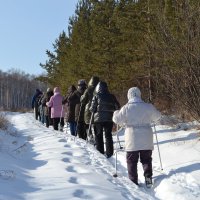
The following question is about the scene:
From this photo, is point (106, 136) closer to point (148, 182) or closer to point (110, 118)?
point (110, 118)

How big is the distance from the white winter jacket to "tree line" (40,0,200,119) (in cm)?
262

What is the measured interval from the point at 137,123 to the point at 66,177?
63.7 inches

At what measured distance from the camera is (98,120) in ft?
33.6

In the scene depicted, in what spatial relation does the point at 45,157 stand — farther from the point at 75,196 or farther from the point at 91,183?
the point at 75,196

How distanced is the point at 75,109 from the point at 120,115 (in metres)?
6.98

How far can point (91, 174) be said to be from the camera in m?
7.50

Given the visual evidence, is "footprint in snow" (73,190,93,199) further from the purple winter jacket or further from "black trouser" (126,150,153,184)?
the purple winter jacket

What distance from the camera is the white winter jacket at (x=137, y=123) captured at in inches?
294

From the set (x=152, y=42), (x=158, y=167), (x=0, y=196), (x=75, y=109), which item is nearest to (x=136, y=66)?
(x=75, y=109)

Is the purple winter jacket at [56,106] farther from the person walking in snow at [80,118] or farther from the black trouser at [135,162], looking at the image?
the black trouser at [135,162]

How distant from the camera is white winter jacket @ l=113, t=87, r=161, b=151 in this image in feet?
24.5

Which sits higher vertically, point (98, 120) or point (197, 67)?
point (197, 67)

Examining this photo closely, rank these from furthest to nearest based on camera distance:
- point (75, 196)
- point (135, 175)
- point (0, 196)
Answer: point (135, 175) → point (75, 196) → point (0, 196)

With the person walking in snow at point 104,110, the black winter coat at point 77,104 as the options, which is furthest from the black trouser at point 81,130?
the person walking in snow at point 104,110
